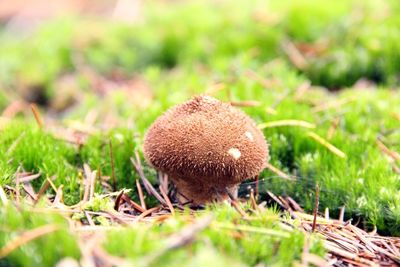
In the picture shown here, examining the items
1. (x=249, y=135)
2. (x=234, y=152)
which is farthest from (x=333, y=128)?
Answer: (x=234, y=152)

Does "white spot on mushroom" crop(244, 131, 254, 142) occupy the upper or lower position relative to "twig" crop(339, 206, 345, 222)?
upper

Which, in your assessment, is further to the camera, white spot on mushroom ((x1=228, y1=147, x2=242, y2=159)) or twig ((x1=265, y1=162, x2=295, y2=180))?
twig ((x1=265, y1=162, x2=295, y2=180))

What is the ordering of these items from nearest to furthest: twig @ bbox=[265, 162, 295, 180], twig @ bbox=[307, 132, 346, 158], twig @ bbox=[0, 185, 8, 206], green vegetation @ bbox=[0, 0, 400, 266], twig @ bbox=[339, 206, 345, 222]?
green vegetation @ bbox=[0, 0, 400, 266] < twig @ bbox=[0, 185, 8, 206] < twig @ bbox=[339, 206, 345, 222] < twig @ bbox=[265, 162, 295, 180] < twig @ bbox=[307, 132, 346, 158]

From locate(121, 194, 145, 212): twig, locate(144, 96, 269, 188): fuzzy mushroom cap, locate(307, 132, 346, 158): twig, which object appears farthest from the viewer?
locate(307, 132, 346, 158): twig

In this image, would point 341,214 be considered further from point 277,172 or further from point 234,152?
point 234,152

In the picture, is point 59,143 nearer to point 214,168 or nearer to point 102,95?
point 214,168

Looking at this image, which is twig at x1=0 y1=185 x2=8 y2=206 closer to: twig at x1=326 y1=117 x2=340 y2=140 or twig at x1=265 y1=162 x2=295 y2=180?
twig at x1=265 y1=162 x2=295 y2=180

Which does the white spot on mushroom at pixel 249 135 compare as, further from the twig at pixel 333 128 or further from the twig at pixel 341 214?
the twig at pixel 333 128

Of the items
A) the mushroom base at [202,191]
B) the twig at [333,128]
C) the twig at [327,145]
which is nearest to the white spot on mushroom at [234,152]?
the mushroom base at [202,191]

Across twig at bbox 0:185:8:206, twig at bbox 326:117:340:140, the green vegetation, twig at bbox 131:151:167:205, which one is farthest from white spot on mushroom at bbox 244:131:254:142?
twig at bbox 0:185:8:206
